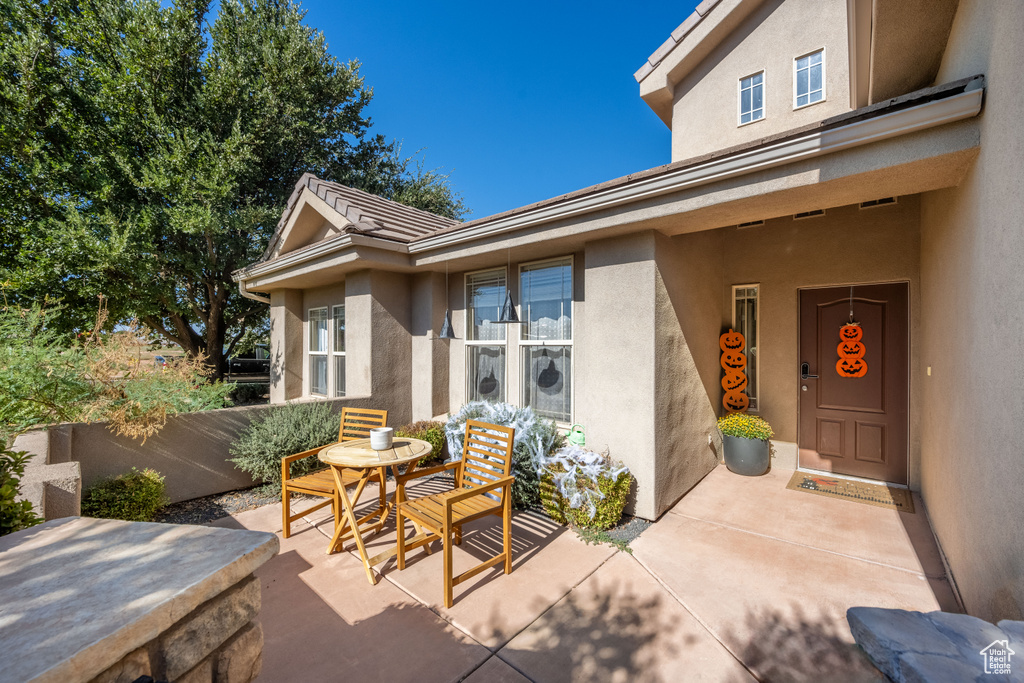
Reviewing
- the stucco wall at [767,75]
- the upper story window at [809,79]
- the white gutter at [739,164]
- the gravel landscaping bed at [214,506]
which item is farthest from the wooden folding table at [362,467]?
the upper story window at [809,79]

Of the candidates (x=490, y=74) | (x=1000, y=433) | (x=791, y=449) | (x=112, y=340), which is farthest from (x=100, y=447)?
(x=490, y=74)

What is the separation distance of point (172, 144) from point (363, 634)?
1293cm

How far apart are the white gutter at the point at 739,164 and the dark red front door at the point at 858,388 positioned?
133 inches

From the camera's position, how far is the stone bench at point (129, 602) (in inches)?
42.6

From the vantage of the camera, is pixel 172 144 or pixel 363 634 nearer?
pixel 363 634

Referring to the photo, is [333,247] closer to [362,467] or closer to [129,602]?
[362,467]

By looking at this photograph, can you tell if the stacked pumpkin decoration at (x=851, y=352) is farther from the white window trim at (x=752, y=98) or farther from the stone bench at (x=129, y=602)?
the stone bench at (x=129, y=602)

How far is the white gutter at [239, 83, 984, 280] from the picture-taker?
287 cm

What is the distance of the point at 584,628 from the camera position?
3031 mm

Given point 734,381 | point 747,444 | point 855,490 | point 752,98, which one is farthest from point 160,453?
point 752,98

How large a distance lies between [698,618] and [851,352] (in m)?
4.57

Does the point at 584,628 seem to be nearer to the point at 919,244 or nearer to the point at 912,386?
the point at 912,386

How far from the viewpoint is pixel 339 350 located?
27.3 feet
